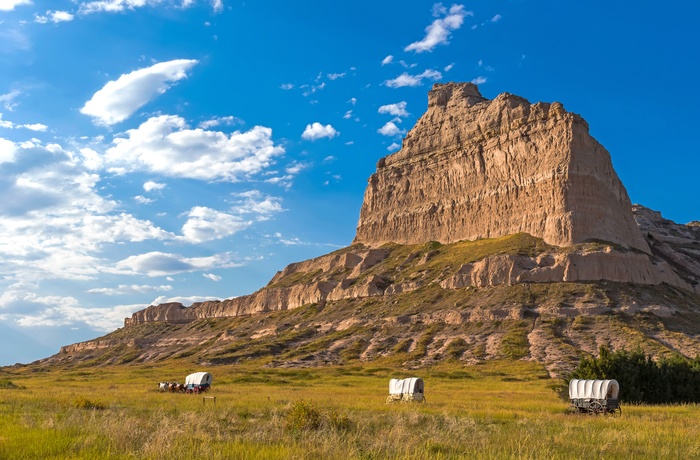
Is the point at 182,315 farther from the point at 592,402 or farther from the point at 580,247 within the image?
the point at 592,402

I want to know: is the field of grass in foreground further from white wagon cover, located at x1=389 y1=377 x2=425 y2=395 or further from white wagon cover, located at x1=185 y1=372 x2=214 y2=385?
white wagon cover, located at x1=185 y1=372 x2=214 y2=385

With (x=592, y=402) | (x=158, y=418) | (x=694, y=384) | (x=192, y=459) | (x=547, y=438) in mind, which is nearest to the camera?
(x=192, y=459)

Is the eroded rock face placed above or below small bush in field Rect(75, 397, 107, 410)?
above

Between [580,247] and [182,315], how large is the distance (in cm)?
10362

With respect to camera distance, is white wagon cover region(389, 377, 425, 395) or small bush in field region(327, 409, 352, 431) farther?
white wagon cover region(389, 377, 425, 395)

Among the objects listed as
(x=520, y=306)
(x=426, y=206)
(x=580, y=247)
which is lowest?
(x=520, y=306)

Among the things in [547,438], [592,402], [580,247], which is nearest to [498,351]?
[580,247]

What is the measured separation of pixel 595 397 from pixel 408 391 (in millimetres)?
9883

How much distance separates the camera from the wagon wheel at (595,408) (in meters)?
27.3

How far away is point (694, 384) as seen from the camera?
37844 mm

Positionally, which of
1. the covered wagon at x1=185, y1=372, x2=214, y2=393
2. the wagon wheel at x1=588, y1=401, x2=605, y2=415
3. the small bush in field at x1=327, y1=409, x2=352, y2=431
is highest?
the wagon wheel at x1=588, y1=401, x2=605, y2=415

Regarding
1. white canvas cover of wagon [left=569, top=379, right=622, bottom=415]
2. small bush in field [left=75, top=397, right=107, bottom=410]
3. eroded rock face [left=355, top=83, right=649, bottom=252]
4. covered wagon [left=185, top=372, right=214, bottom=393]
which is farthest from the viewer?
eroded rock face [left=355, top=83, right=649, bottom=252]

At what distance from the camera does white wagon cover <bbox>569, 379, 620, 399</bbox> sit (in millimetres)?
27688

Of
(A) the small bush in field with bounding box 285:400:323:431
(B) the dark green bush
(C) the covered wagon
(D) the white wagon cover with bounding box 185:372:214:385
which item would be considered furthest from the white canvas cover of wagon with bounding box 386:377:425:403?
(D) the white wagon cover with bounding box 185:372:214:385
